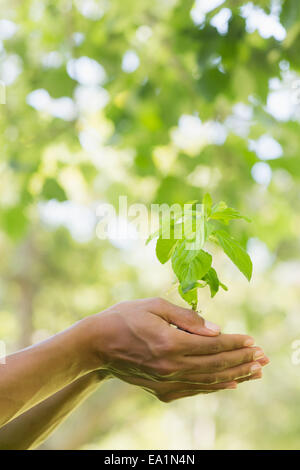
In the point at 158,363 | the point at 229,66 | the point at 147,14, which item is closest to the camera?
the point at 158,363

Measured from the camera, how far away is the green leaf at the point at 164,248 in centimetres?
74

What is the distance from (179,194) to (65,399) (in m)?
0.95

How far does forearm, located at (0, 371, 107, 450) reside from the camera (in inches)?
34.9

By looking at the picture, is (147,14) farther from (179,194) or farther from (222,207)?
(222,207)

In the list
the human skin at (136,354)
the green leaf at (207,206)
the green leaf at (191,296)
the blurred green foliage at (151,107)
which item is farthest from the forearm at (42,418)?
the blurred green foliage at (151,107)

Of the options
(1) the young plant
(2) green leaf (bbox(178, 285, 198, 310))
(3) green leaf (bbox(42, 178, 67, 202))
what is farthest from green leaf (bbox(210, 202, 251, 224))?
(3) green leaf (bbox(42, 178, 67, 202))

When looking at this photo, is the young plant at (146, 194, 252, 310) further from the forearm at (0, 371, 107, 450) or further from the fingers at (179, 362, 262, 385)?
the forearm at (0, 371, 107, 450)

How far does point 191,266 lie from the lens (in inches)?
27.4

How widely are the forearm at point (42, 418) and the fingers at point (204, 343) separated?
0.24 metres

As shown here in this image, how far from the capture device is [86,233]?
21.4ft

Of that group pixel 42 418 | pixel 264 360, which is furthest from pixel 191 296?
pixel 42 418

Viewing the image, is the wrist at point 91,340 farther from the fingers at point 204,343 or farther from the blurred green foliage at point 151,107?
the blurred green foliage at point 151,107

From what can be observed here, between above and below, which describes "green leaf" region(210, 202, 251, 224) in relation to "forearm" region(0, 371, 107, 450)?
above
